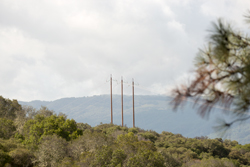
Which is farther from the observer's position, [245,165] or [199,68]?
[245,165]

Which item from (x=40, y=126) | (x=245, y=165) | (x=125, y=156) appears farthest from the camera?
(x=245, y=165)

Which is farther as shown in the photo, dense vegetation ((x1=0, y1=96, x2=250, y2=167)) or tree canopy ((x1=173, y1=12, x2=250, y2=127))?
dense vegetation ((x1=0, y1=96, x2=250, y2=167))

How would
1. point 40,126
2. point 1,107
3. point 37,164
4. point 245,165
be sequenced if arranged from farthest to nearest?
1. point 1,107
2. point 245,165
3. point 40,126
4. point 37,164

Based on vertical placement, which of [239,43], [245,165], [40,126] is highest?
[239,43]

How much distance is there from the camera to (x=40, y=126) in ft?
107

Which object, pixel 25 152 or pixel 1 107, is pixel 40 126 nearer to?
pixel 25 152

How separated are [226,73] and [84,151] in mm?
23447

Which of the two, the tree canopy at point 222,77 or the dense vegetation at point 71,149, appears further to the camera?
the dense vegetation at point 71,149

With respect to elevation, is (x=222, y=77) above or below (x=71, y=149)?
above

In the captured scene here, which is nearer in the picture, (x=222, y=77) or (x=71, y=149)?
(x=222, y=77)

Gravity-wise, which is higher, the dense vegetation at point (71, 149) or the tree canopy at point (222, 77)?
the tree canopy at point (222, 77)

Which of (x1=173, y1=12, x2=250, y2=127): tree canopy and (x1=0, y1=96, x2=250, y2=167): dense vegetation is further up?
(x1=173, y1=12, x2=250, y2=127): tree canopy

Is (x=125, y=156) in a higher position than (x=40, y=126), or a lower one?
lower

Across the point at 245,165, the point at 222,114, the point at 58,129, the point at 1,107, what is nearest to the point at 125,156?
the point at 58,129
